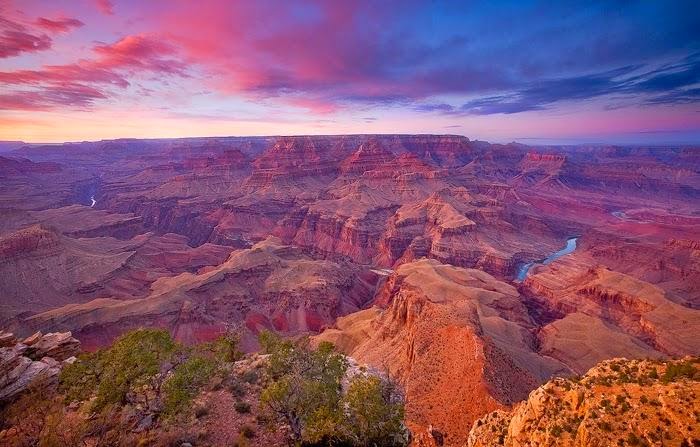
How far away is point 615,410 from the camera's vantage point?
507 inches

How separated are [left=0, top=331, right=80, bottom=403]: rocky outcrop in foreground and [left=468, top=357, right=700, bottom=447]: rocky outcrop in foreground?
2619 centimetres

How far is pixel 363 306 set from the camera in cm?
8962

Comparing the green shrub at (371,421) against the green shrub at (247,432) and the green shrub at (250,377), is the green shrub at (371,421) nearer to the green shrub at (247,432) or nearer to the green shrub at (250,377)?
the green shrub at (247,432)

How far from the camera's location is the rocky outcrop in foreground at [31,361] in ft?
72.3

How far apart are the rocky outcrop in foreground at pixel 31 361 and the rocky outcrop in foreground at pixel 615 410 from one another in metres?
26.2

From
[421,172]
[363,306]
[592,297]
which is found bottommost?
[363,306]

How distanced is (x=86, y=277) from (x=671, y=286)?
137486mm

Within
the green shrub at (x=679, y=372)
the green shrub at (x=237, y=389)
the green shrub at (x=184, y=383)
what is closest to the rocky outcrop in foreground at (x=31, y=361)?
the green shrub at (x=184, y=383)

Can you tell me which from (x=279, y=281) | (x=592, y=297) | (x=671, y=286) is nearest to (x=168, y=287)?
(x=279, y=281)

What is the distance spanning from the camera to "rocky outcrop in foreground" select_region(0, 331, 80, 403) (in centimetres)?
2205

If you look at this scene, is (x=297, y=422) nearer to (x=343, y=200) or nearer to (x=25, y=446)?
(x=25, y=446)

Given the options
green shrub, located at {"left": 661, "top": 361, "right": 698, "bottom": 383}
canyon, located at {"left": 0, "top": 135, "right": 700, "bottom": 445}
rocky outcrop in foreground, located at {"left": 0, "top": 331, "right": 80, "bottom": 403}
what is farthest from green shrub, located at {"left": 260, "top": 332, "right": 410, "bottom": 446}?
rocky outcrop in foreground, located at {"left": 0, "top": 331, "right": 80, "bottom": 403}

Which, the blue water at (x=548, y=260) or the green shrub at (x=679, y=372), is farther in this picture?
the blue water at (x=548, y=260)

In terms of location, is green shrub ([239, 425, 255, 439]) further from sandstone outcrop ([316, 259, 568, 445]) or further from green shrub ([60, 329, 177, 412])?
sandstone outcrop ([316, 259, 568, 445])
